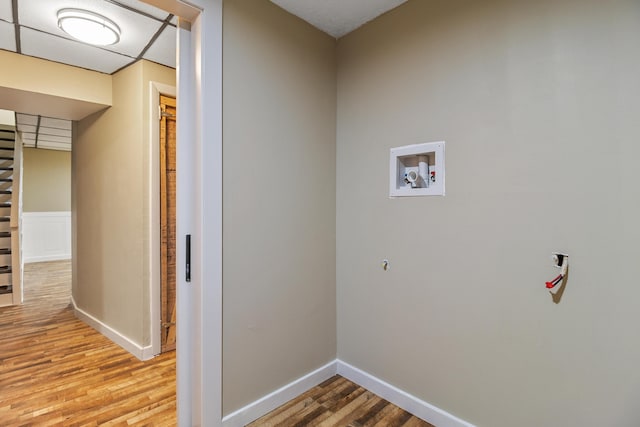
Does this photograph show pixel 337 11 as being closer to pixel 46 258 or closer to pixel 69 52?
pixel 69 52

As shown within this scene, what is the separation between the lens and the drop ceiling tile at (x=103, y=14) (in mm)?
1815

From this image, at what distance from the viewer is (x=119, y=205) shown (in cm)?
278

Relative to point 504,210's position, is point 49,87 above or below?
above

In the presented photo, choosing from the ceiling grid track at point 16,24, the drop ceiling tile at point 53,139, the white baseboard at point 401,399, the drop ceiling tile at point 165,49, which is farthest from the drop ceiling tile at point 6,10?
the drop ceiling tile at point 53,139

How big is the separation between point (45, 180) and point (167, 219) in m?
6.23

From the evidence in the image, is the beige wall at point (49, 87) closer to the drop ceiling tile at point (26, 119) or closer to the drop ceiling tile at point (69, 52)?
the drop ceiling tile at point (69, 52)

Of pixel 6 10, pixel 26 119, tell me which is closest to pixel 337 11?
pixel 6 10

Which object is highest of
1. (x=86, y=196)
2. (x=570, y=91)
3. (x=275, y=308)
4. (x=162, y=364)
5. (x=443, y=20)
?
(x=443, y=20)

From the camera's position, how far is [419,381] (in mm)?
1824

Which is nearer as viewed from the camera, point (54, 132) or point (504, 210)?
point (504, 210)

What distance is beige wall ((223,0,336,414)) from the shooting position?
1.71m

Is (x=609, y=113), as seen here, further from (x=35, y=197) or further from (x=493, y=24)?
(x=35, y=197)

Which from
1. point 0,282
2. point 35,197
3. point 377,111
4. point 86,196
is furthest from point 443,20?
point 35,197

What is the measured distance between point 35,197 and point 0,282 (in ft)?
12.2
